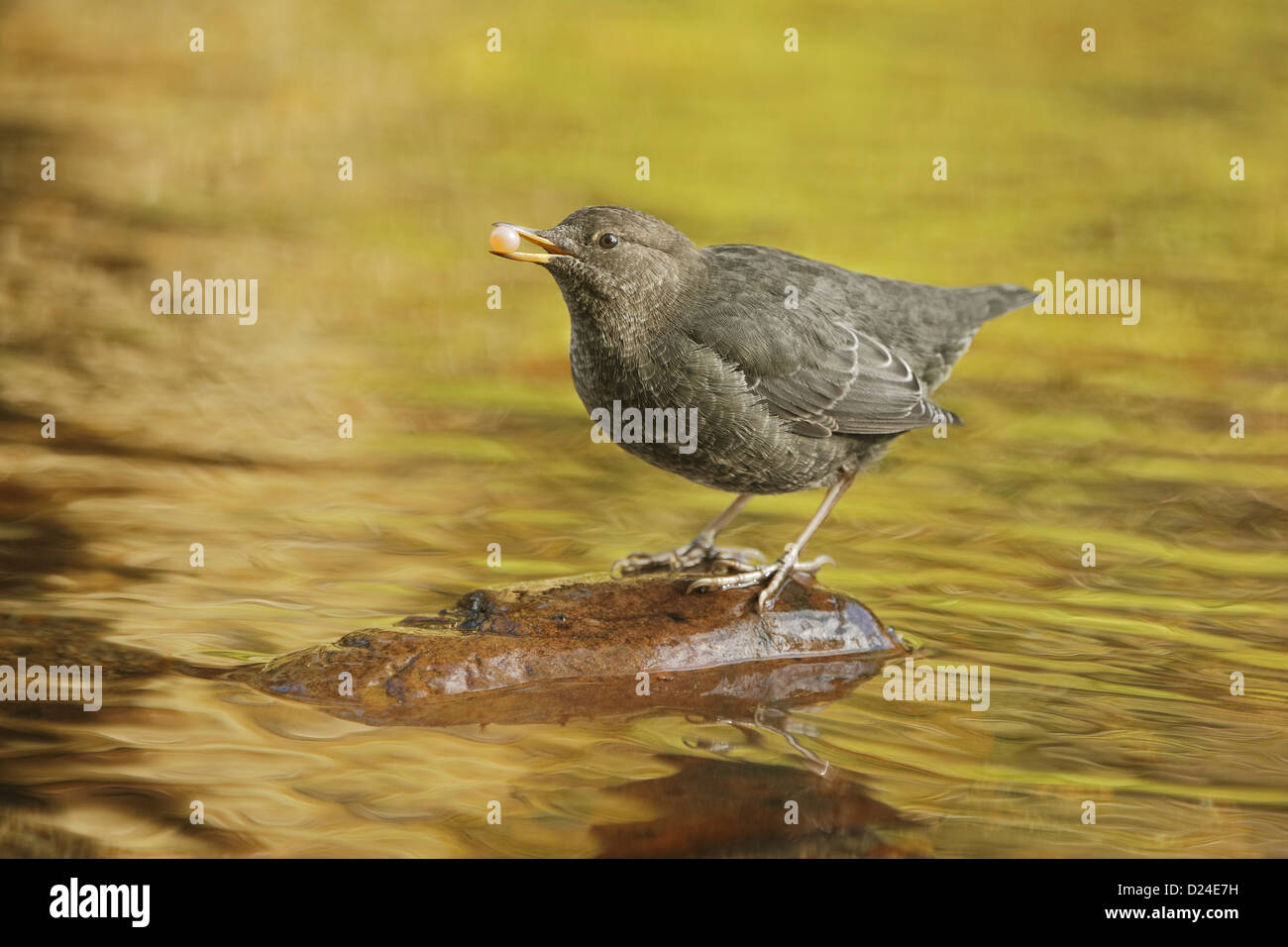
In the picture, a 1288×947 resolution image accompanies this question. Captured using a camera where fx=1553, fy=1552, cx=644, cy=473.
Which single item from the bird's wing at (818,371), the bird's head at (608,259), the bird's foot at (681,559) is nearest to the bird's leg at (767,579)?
the bird's foot at (681,559)

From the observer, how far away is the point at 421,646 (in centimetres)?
541

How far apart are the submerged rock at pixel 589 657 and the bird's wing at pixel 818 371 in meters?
0.70

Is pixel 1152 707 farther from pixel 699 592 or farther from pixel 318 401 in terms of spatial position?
pixel 318 401

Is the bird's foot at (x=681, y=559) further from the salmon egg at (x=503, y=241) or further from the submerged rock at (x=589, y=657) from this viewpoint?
the salmon egg at (x=503, y=241)

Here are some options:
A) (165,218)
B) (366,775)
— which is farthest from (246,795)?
(165,218)

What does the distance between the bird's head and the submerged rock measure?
111cm

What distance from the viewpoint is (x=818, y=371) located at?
19.3 ft

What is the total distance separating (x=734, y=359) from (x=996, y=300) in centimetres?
157

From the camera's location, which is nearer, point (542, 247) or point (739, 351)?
point (542, 247)

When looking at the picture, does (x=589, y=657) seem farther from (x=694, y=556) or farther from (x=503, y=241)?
(x=503, y=241)

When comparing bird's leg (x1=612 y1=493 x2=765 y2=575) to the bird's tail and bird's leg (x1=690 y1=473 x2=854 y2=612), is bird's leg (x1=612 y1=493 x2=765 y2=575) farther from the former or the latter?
the bird's tail

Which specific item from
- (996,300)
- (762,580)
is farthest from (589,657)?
(996,300)

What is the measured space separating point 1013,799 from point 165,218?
8.92 m

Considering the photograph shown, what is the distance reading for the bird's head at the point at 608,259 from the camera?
5.46m
